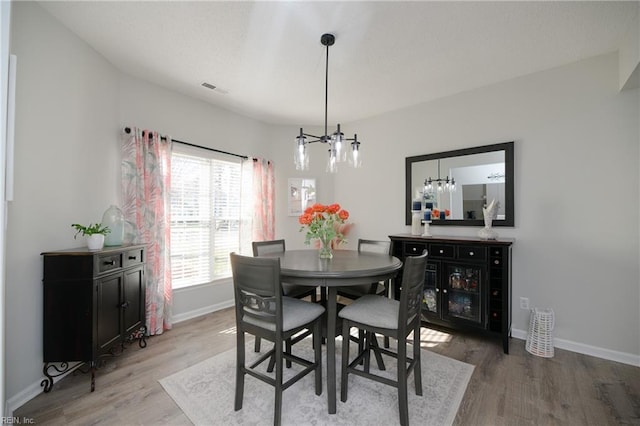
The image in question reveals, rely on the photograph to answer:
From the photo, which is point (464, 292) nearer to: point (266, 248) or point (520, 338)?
point (520, 338)

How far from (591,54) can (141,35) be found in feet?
13.1

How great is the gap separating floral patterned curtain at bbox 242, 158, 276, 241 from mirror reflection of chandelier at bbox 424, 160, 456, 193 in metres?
2.26

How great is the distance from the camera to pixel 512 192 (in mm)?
3051

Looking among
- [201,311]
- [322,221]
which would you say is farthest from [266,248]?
[201,311]

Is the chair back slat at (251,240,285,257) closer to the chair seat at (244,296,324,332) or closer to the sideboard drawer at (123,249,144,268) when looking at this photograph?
the chair seat at (244,296,324,332)

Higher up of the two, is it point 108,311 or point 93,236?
point 93,236

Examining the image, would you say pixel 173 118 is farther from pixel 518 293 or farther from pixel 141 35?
pixel 518 293

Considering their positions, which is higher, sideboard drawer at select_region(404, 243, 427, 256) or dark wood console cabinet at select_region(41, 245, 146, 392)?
sideboard drawer at select_region(404, 243, 427, 256)

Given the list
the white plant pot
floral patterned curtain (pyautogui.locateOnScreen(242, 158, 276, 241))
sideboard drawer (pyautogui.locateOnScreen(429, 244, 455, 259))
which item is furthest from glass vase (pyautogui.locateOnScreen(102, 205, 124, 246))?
sideboard drawer (pyautogui.locateOnScreen(429, 244, 455, 259))

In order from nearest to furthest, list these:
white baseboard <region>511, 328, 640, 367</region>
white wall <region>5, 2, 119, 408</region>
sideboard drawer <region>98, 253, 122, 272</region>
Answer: white wall <region>5, 2, 119, 408</region> → sideboard drawer <region>98, 253, 122, 272</region> → white baseboard <region>511, 328, 640, 367</region>

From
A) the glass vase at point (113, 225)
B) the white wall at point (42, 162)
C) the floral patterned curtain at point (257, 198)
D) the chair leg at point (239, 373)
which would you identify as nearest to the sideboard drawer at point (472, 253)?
the chair leg at point (239, 373)

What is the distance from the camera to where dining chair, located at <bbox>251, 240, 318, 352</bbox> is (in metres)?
2.61

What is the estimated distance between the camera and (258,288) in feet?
5.78

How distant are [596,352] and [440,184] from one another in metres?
2.17
